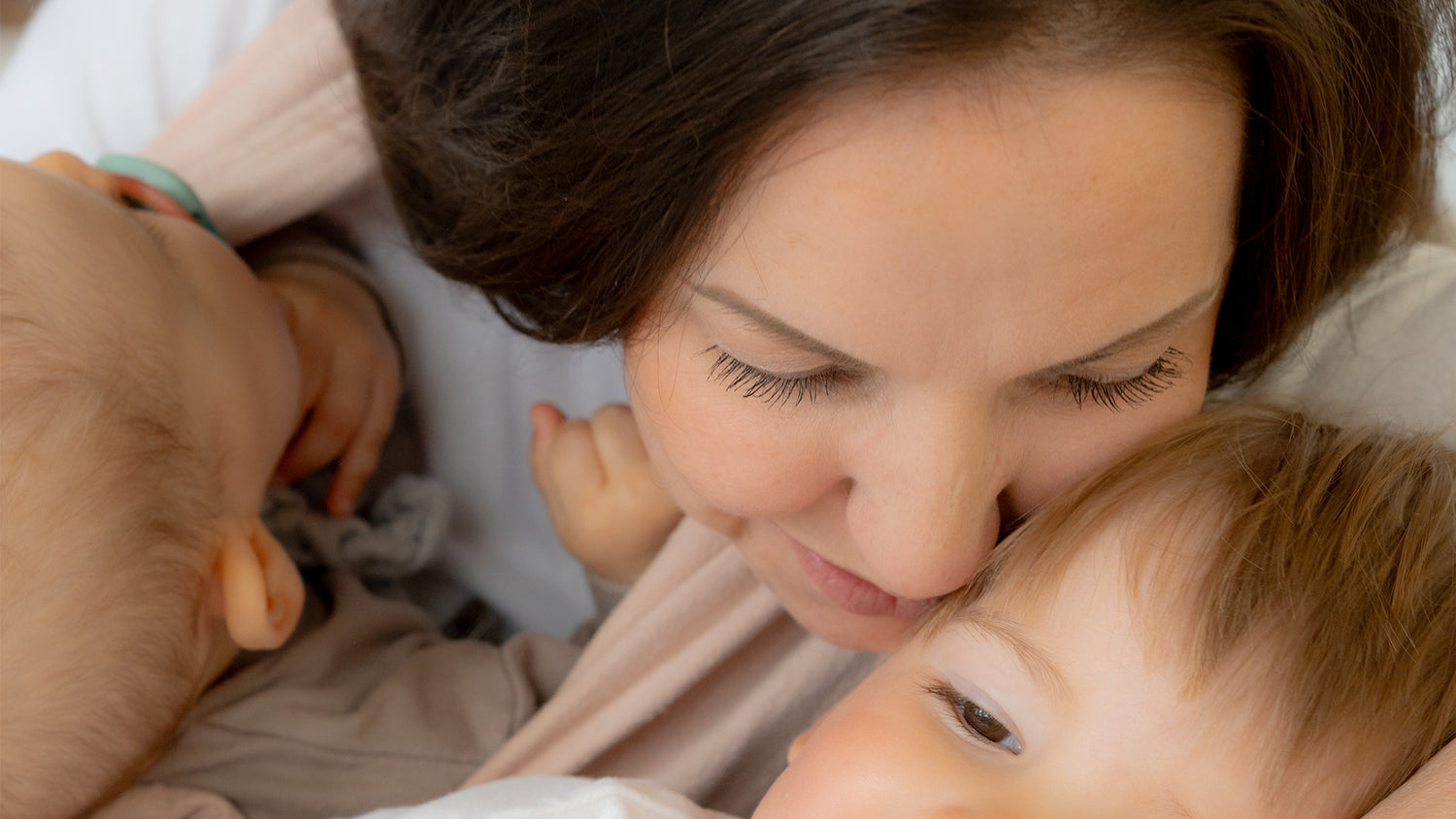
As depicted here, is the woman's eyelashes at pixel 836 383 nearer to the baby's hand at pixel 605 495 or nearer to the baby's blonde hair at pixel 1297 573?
the baby's blonde hair at pixel 1297 573

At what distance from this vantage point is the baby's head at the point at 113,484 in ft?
3.02

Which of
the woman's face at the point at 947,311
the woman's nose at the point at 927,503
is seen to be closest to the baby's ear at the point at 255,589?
the woman's face at the point at 947,311

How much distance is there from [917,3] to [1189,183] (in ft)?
0.65

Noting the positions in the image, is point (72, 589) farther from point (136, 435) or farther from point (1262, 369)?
point (1262, 369)

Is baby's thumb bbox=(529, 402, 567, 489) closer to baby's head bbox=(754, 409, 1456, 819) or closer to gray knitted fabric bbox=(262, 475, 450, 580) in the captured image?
gray knitted fabric bbox=(262, 475, 450, 580)

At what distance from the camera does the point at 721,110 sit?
701mm

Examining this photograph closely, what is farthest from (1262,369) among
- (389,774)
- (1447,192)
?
(389,774)

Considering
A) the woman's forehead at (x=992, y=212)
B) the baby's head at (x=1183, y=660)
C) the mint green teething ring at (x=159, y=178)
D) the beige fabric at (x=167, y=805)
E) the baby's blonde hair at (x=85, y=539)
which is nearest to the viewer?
the woman's forehead at (x=992, y=212)

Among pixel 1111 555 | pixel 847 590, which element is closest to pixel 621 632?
pixel 847 590

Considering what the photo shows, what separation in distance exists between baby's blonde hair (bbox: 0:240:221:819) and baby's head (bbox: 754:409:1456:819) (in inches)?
22.8

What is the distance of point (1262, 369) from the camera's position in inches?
42.7

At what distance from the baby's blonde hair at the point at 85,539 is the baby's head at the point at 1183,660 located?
1.90 ft

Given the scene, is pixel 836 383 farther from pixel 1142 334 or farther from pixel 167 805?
pixel 167 805

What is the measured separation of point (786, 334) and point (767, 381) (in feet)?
0.23
